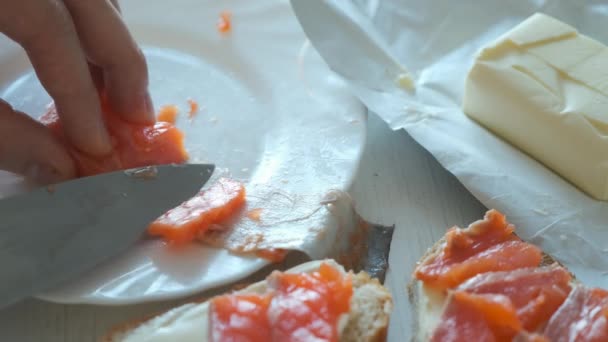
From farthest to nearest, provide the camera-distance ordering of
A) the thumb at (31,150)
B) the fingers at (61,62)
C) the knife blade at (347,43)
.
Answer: the knife blade at (347,43), the thumb at (31,150), the fingers at (61,62)

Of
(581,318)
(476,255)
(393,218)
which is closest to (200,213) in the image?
(393,218)

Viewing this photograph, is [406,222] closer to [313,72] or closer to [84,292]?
[313,72]

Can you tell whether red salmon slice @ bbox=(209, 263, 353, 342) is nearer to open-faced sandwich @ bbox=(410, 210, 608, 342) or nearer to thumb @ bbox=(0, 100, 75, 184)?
open-faced sandwich @ bbox=(410, 210, 608, 342)

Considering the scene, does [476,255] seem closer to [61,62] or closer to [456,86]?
[456,86]

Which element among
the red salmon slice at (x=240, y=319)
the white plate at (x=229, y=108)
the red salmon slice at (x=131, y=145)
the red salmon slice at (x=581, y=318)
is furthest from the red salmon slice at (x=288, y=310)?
the red salmon slice at (x=131, y=145)

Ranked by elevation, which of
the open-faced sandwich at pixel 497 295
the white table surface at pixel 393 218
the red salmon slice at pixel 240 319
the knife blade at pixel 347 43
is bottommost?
the white table surface at pixel 393 218

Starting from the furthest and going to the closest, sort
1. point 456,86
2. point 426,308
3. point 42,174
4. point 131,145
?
point 456,86
point 131,145
point 42,174
point 426,308

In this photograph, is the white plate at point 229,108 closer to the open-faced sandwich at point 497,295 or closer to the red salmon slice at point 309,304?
the red salmon slice at point 309,304
